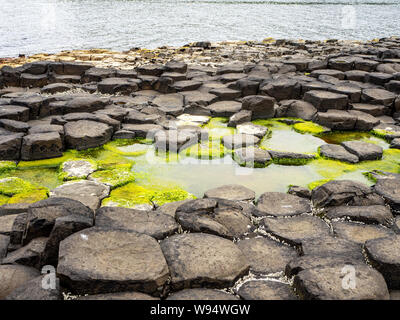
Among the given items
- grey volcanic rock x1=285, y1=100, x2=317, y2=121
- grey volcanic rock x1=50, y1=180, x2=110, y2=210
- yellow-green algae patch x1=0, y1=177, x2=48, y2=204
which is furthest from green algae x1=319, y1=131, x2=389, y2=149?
yellow-green algae patch x1=0, y1=177, x2=48, y2=204

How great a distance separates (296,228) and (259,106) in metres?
4.20

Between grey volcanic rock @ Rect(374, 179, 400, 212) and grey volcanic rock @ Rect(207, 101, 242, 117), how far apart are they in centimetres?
376

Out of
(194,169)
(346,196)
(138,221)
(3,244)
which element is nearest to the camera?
(3,244)

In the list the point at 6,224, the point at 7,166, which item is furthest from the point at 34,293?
the point at 7,166

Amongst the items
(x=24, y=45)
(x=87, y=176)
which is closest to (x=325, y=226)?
(x=87, y=176)

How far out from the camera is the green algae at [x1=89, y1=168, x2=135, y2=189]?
4910 mm

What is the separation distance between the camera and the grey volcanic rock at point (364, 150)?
5.79 meters

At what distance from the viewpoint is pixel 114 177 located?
16.6ft

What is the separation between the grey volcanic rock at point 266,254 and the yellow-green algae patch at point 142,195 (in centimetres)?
127

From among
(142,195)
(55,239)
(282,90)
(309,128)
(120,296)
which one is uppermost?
(282,90)

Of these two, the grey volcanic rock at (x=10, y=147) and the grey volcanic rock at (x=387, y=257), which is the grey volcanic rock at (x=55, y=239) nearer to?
the grey volcanic rock at (x=387, y=257)

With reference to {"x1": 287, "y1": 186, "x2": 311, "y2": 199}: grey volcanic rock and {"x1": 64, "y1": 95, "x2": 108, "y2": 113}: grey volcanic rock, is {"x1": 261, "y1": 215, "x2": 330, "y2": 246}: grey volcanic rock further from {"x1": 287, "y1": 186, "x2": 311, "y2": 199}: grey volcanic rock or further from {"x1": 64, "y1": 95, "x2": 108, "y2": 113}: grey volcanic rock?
{"x1": 64, "y1": 95, "x2": 108, "y2": 113}: grey volcanic rock

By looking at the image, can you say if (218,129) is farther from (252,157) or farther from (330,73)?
(330,73)

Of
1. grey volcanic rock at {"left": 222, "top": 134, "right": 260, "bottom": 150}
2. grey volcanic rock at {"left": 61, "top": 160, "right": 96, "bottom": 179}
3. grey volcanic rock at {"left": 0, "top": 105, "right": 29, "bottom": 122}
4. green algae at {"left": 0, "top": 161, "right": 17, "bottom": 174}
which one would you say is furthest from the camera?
grey volcanic rock at {"left": 0, "top": 105, "right": 29, "bottom": 122}
